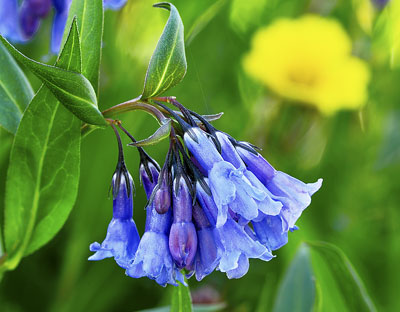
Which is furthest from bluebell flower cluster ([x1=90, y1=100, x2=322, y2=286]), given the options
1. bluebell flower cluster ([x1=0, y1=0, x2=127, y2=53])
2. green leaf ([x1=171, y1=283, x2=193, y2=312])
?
bluebell flower cluster ([x1=0, y1=0, x2=127, y2=53])

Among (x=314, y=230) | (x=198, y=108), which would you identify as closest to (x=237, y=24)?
(x=198, y=108)

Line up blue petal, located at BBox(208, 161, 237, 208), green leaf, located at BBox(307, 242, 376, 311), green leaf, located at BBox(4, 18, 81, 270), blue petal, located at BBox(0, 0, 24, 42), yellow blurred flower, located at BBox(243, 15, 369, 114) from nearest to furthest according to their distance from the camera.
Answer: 1. blue petal, located at BBox(208, 161, 237, 208)
2. green leaf, located at BBox(4, 18, 81, 270)
3. green leaf, located at BBox(307, 242, 376, 311)
4. blue petal, located at BBox(0, 0, 24, 42)
5. yellow blurred flower, located at BBox(243, 15, 369, 114)

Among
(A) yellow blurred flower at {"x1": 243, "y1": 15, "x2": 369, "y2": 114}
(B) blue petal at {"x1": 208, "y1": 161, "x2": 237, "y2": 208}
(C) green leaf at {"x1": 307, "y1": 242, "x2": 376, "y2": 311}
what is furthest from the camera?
(A) yellow blurred flower at {"x1": 243, "y1": 15, "x2": 369, "y2": 114}

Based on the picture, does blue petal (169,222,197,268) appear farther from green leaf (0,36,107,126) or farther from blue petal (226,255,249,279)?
green leaf (0,36,107,126)

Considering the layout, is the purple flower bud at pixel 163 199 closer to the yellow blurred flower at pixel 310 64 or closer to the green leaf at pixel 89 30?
the green leaf at pixel 89 30

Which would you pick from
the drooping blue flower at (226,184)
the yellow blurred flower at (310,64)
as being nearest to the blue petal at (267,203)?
the drooping blue flower at (226,184)

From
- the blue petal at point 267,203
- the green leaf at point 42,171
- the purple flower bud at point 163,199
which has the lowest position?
the green leaf at point 42,171

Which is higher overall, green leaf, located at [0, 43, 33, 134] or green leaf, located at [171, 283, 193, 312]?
green leaf, located at [0, 43, 33, 134]
